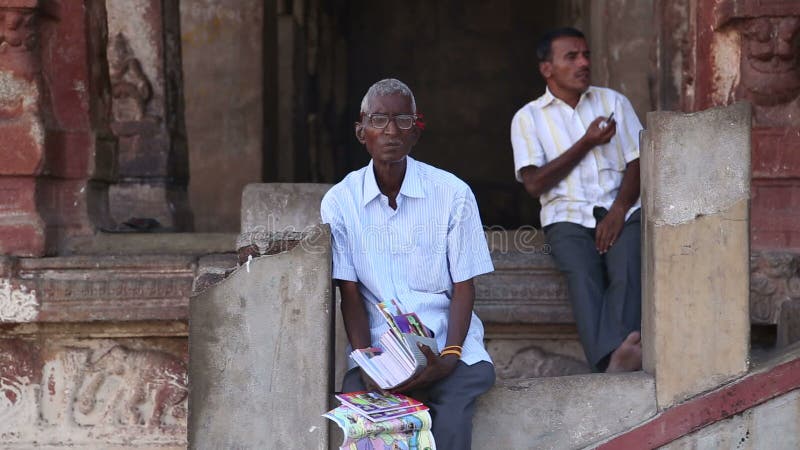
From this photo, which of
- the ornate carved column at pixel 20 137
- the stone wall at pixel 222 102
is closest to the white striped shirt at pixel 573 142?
the ornate carved column at pixel 20 137

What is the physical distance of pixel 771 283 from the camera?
197 inches

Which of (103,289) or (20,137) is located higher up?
(20,137)

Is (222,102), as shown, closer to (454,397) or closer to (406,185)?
(406,185)

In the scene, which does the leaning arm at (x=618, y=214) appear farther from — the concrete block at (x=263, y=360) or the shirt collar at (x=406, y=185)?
the concrete block at (x=263, y=360)

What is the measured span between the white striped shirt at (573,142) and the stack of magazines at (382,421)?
1.50 meters

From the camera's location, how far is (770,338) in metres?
5.15

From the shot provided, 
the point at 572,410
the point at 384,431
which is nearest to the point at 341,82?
the point at 572,410

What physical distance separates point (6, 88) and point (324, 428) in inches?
105

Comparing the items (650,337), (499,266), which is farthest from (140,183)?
(650,337)

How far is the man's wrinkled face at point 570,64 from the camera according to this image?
4828mm

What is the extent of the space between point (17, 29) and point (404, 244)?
2.58m

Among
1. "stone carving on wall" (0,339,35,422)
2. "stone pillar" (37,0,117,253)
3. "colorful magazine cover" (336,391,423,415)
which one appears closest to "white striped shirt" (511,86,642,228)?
"colorful magazine cover" (336,391,423,415)

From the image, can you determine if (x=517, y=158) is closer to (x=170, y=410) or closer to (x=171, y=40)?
(x=170, y=410)

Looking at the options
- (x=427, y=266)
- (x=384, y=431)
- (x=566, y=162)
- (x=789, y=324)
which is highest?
(x=566, y=162)
